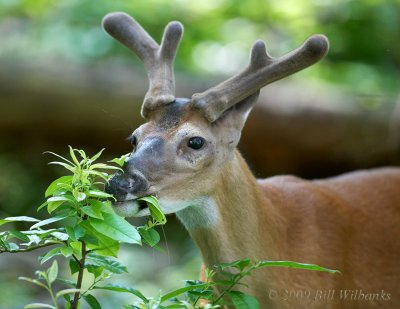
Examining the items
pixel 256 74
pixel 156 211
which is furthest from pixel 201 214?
pixel 156 211

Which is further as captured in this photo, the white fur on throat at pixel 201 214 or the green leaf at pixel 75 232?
the white fur on throat at pixel 201 214

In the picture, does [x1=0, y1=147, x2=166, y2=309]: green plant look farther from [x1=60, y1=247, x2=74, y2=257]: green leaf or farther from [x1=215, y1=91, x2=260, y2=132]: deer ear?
[x1=215, y1=91, x2=260, y2=132]: deer ear

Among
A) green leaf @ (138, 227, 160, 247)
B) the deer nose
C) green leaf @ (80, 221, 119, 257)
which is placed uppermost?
the deer nose

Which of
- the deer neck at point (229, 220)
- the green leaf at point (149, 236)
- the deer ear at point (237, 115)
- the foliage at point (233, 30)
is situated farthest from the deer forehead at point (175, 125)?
the foliage at point (233, 30)

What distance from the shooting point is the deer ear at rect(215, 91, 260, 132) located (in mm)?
5406

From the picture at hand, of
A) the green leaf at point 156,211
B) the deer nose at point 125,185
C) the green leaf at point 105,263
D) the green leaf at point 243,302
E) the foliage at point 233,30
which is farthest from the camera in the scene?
the foliage at point 233,30

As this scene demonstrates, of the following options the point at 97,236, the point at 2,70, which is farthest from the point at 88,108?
the point at 97,236

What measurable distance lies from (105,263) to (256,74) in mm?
1877

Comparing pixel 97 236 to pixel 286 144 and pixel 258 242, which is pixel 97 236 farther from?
pixel 286 144

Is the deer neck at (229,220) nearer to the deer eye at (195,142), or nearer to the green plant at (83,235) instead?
the deer eye at (195,142)

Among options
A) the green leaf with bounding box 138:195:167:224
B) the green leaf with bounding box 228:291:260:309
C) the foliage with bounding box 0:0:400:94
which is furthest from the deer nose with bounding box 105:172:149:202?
the foliage with bounding box 0:0:400:94

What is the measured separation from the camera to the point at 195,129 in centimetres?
518

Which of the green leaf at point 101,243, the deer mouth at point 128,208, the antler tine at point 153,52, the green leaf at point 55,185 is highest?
the antler tine at point 153,52

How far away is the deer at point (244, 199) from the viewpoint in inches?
199
